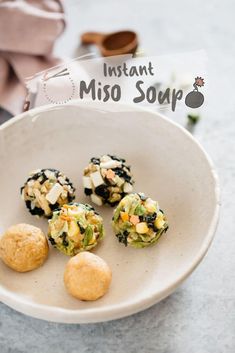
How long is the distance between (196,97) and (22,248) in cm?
41

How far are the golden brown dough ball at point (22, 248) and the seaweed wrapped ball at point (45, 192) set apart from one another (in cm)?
7

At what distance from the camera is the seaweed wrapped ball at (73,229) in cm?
98

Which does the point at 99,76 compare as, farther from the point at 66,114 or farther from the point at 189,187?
the point at 189,187

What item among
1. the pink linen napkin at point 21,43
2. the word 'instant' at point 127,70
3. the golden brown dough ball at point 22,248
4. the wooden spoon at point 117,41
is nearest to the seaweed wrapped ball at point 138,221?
the golden brown dough ball at point 22,248

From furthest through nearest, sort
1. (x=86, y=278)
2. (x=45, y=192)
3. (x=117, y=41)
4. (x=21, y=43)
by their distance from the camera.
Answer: (x=117, y=41), (x=21, y=43), (x=45, y=192), (x=86, y=278)

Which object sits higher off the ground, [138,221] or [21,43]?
[21,43]

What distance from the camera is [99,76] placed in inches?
45.9

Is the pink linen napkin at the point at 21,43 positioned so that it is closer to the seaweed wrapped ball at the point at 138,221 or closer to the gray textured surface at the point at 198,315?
the gray textured surface at the point at 198,315

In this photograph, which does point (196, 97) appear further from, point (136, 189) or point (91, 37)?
point (91, 37)

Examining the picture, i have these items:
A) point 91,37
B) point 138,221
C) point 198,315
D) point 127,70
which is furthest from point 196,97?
point 91,37

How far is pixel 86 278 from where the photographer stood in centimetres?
92

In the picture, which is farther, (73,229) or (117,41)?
(117,41)

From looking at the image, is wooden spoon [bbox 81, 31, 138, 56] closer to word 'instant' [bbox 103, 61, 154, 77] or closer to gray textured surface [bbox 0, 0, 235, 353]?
gray textured surface [bbox 0, 0, 235, 353]

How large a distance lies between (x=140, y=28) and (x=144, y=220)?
816 mm
